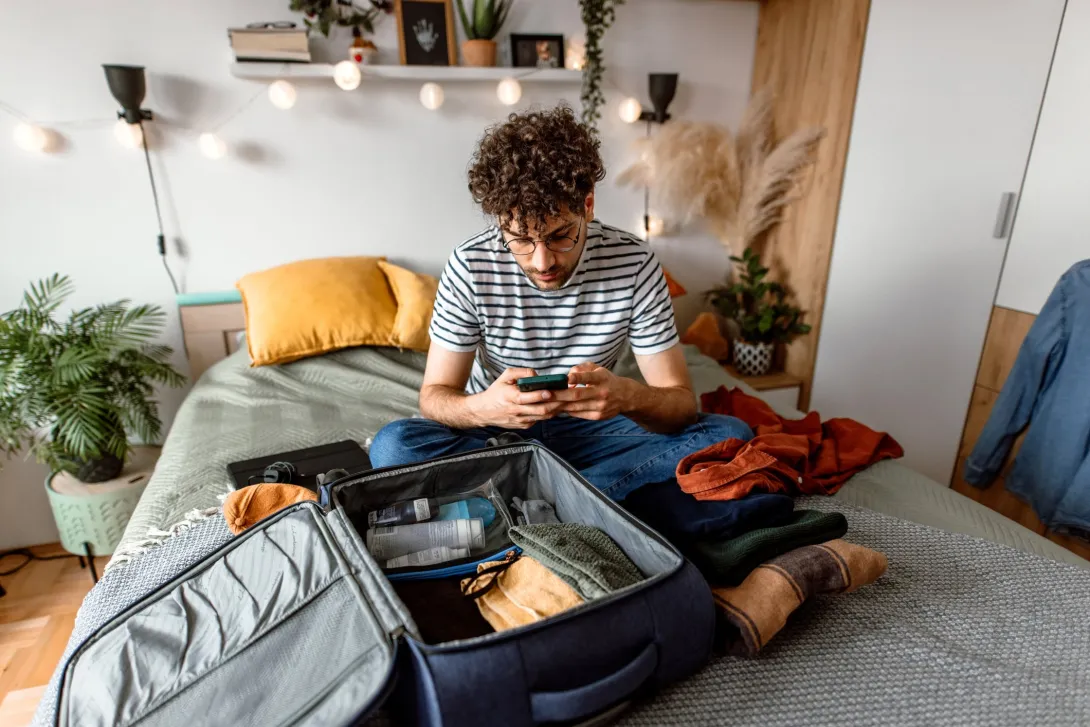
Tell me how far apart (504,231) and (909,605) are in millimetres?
910

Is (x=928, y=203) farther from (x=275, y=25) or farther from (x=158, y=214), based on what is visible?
(x=158, y=214)

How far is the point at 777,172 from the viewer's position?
246cm

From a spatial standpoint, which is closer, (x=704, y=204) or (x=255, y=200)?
(x=255, y=200)

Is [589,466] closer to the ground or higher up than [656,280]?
closer to the ground

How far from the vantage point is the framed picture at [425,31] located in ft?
7.09

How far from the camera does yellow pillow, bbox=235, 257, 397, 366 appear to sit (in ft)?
6.49

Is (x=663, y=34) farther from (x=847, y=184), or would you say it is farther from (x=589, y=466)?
(x=589, y=466)

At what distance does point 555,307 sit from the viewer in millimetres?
1382

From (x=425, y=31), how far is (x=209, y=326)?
1.24 metres

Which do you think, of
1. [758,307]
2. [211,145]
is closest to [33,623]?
[211,145]

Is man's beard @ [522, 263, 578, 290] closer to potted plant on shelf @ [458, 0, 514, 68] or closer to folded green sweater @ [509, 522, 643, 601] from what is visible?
folded green sweater @ [509, 522, 643, 601]

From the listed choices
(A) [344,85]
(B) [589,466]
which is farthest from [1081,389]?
(A) [344,85]

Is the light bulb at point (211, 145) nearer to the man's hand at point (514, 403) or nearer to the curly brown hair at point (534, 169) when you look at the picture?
the curly brown hair at point (534, 169)

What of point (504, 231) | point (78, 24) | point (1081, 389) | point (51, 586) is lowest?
point (51, 586)
